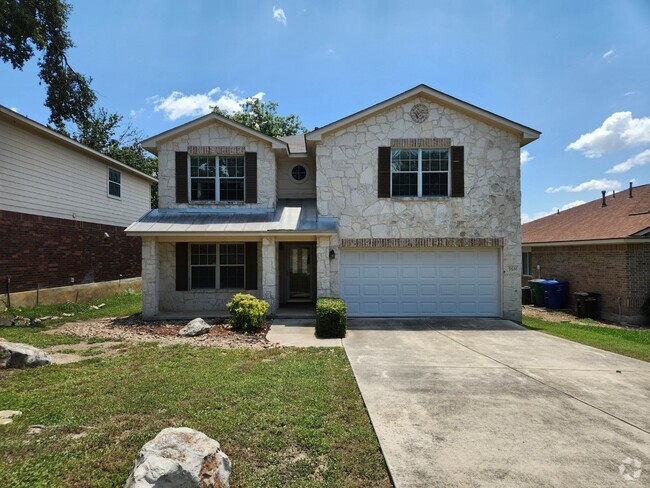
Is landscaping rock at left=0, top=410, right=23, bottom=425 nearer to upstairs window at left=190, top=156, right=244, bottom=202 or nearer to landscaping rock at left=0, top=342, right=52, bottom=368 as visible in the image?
landscaping rock at left=0, top=342, right=52, bottom=368

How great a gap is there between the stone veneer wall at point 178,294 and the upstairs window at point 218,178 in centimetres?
194

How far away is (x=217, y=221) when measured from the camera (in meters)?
11.9

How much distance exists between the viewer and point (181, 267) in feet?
41.4

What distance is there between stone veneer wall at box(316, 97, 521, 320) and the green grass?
1.18m

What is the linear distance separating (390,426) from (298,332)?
5.69 m

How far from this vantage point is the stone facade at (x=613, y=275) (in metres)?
13.2

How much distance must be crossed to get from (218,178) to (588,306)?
14.6 metres

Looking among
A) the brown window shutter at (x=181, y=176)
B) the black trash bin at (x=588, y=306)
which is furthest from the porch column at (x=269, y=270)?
the black trash bin at (x=588, y=306)

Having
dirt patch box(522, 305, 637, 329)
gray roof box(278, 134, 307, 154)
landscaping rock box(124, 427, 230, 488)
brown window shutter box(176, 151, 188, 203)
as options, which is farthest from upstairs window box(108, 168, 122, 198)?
dirt patch box(522, 305, 637, 329)

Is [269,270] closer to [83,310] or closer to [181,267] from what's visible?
[181,267]

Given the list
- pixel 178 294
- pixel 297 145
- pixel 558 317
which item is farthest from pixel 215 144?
pixel 558 317

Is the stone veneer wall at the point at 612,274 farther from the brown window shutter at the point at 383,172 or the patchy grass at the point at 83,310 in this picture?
the patchy grass at the point at 83,310

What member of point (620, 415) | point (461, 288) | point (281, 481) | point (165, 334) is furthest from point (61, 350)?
point (461, 288)

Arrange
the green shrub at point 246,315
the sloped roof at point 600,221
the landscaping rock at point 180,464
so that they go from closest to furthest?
the landscaping rock at point 180,464 → the green shrub at point 246,315 → the sloped roof at point 600,221
